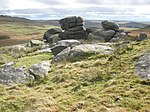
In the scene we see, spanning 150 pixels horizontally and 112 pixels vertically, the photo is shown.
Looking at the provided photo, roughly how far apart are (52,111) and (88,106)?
5.79 ft

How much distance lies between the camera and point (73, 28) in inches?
2272

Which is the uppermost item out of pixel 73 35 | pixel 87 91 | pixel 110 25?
pixel 110 25

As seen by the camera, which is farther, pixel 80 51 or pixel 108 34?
pixel 108 34

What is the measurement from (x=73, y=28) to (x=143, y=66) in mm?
39621

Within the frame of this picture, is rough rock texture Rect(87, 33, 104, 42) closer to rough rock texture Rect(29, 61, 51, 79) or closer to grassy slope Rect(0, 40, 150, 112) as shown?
rough rock texture Rect(29, 61, 51, 79)

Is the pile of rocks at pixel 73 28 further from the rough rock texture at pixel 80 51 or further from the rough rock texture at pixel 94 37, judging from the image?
the rough rock texture at pixel 80 51

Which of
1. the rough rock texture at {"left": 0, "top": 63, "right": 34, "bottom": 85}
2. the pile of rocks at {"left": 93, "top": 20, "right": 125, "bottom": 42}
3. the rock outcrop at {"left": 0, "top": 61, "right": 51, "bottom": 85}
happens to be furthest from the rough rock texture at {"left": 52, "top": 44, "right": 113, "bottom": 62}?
the pile of rocks at {"left": 93, "top": 20, "right": 125, "bottom": 42}

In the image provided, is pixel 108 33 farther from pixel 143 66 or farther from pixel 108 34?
pixel 143 66

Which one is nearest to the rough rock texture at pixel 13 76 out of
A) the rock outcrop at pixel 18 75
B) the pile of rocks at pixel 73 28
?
the rock outcrop at pixel 18 75

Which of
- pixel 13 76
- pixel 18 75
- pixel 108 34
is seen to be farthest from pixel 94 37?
pixel 13 76

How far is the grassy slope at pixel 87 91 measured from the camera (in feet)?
44.4

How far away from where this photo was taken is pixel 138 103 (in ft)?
45.4

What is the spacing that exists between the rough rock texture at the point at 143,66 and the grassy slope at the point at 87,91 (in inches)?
16.6

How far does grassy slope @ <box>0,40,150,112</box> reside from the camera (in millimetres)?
13539
